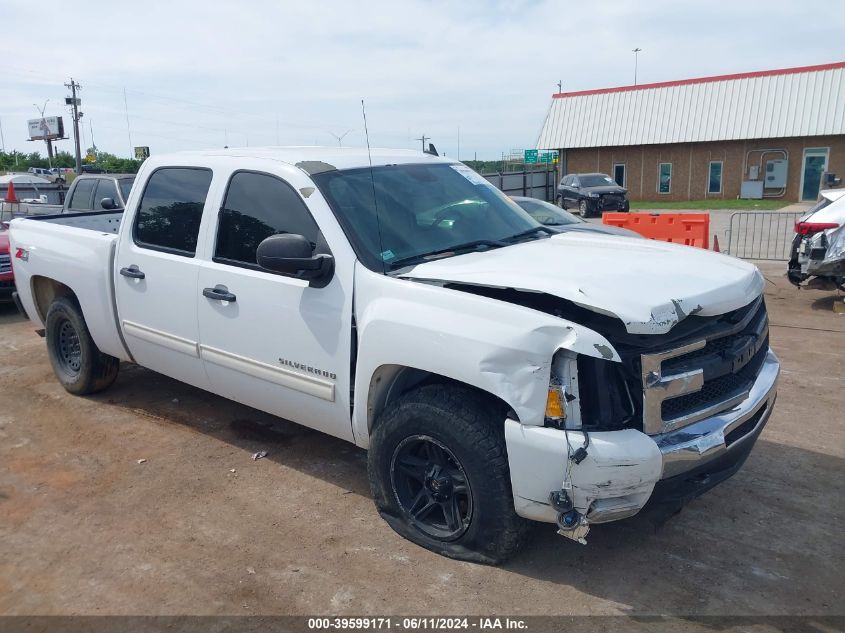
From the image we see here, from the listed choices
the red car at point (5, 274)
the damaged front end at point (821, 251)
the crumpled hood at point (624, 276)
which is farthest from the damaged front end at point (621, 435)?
the red car at point (5, 274)

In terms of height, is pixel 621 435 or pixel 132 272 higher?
pixel 132 272

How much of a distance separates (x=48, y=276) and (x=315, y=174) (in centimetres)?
312

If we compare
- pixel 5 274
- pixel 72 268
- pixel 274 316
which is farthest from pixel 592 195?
pixel 274 316

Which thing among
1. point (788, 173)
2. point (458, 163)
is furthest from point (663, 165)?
point (458, 163)

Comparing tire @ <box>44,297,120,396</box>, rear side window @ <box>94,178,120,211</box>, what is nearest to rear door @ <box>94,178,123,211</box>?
rear side window @ <box>94,178,120,211</box>

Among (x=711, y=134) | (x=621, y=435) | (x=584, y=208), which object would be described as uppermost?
(x=711, y=134)

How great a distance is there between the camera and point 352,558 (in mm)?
3641

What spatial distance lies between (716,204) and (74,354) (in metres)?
30.9

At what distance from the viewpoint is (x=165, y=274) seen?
479 cm

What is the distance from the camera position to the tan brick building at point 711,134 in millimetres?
31297

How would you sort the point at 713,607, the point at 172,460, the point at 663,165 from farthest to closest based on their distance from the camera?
the point at 663,165 < the point at 172,460 < the point at 713,607

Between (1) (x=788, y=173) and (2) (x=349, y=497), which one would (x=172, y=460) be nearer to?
(2) (x=349, y=497)

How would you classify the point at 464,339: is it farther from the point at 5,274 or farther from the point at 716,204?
the point at 716,204

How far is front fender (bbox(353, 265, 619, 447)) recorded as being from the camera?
9.82ft
